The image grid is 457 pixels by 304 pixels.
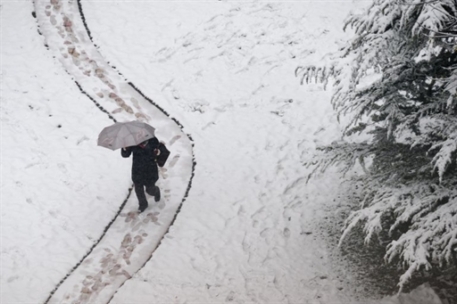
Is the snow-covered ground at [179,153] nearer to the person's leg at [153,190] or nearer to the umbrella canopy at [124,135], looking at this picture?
the person's leg at [153,190]

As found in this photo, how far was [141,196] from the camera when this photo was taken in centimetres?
902

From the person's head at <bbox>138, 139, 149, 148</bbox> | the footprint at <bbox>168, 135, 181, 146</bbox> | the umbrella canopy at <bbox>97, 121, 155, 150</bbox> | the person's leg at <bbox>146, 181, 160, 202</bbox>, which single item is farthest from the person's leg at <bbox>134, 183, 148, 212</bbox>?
the footprint at <bbox>168, 135, 181, 146</bbox>

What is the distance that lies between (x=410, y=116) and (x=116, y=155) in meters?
6.14

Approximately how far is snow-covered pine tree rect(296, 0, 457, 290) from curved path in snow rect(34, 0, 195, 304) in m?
3.50

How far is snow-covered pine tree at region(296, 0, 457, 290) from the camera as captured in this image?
5.56m

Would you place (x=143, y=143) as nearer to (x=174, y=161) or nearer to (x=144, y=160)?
(x=144, y=160)

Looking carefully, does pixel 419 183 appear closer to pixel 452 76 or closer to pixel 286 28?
pixel 452 76

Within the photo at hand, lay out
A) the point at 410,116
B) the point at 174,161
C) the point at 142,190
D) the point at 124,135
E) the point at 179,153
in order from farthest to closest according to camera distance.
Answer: the point at 179,153 → the point at 174,161 → the point at 142,190 → the point at 124,135 → the point at 410,116

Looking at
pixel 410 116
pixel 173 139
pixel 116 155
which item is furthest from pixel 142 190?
pixel 410 116

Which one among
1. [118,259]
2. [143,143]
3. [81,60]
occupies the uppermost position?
[81,60]

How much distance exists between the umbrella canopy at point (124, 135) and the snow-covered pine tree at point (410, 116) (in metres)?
2.99

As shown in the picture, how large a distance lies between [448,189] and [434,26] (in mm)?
1883

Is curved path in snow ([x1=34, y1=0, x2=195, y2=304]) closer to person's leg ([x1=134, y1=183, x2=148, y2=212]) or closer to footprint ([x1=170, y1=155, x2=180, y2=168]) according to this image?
footprint ([x1=170, y1=155, x2=180, y2=168])

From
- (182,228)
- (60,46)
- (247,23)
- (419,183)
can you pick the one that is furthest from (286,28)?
(419,183)
